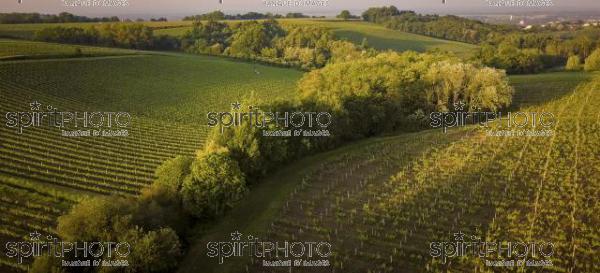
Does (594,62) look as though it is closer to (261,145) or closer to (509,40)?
(509,40)

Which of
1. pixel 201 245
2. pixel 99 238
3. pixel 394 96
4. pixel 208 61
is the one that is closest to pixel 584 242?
pixel 201 245

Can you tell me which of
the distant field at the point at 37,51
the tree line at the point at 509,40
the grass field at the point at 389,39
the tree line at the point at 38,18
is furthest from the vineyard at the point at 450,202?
the tree line at the point at 38,18

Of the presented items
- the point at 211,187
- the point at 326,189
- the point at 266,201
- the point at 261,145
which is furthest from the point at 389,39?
the point at 211,187

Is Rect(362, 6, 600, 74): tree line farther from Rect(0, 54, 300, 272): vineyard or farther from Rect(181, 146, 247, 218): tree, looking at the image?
Rect(181, 146, 247, 218): tree

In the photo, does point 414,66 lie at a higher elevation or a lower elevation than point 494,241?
higher

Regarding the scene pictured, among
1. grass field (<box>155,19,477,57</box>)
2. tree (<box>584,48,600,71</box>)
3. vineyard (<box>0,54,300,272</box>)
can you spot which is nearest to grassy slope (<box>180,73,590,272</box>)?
vineyard (<box>0,54,300,272</box>)

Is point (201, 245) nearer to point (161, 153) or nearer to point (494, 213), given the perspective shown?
point (161, 153)
